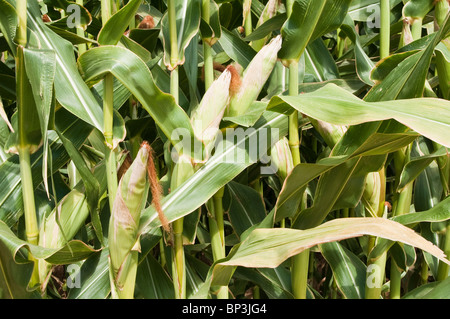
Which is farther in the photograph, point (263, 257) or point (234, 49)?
point (234, 49)

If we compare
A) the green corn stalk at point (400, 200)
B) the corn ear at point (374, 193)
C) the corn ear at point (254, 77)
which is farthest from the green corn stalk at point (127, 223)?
the green corn stalk at point (400, 200)

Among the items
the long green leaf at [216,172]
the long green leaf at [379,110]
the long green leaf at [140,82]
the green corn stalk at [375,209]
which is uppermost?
the long green leaf at [140,82]

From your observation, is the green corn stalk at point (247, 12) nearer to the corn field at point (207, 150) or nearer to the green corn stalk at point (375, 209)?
the corn field at point (207, 150)

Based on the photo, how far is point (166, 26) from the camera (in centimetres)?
111

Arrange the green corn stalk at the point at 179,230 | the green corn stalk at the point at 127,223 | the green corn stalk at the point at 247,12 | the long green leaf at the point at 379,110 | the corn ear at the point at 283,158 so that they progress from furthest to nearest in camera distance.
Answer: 1. the green corn stalk at the point at 247,12
2. the corn ear at the point at 283,158
3. the green corn stalk at the point at 179,230
4. the green corn stalk at the point at 127,223
5. the long green leaf at the point at 379,110

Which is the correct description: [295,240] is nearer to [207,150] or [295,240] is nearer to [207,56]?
[207,150]

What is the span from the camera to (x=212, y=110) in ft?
3.11

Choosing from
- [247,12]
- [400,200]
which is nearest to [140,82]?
[247,12]

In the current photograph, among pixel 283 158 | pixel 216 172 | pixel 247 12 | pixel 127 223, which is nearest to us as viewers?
pixel 127 223

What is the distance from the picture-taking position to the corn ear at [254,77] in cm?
100

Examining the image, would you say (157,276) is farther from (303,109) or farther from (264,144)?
(303,109)

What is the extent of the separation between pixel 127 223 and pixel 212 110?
266 mm

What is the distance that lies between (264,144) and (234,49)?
35 centimetres

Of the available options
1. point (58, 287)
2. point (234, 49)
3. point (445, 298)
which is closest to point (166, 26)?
point (234, 49)
